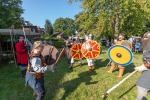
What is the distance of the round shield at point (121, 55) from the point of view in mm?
2496

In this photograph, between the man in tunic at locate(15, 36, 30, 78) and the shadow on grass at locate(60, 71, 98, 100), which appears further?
the man in tunic at locate(15, 36, 30, 78)

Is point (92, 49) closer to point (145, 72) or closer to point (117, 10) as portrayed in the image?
point (145, 72)

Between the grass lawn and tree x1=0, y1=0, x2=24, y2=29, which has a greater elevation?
tree x1=0, y1=0, x2=24, y2=29

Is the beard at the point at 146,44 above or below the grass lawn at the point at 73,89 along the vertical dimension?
above

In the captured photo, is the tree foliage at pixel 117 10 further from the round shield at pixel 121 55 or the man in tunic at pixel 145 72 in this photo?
the man in tunic at pixel 145 72

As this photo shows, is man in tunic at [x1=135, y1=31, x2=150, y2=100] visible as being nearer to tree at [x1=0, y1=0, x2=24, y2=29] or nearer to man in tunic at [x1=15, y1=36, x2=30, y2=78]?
man in tunic at [x1=15, y1=36, x2=30, y2=78]

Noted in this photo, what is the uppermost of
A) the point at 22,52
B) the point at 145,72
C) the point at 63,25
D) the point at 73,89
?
the point at 63,25

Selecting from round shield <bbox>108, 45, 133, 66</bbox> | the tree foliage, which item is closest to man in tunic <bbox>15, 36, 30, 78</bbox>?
round shield <bbox>108, 45, 133, 66</bbox>

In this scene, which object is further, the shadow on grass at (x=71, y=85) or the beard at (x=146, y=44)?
the shadow on grass at (x=71, y=85)

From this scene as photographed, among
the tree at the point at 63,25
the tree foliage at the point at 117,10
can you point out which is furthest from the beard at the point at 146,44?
the tree at the point at 63,25

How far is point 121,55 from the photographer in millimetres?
2646

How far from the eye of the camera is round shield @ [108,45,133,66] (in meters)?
2.50

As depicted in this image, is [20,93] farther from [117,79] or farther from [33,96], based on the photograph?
[117,79]

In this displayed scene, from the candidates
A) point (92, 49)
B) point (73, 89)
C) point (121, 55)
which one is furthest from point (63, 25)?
point (73, 89)
